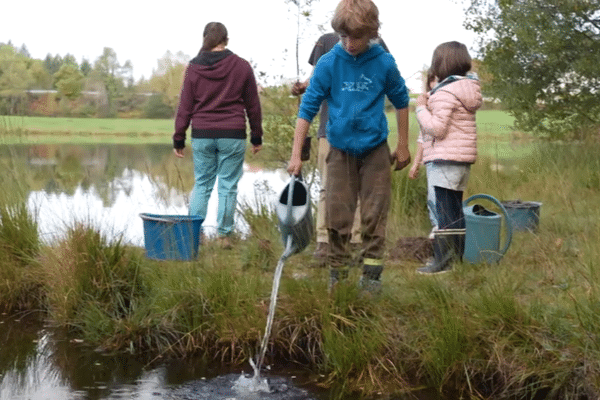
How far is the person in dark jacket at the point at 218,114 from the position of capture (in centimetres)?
764

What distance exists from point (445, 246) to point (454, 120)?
31.0 inches

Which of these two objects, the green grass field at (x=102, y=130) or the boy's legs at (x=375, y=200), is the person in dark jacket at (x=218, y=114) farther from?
the green grass field at (x=102, y=130)

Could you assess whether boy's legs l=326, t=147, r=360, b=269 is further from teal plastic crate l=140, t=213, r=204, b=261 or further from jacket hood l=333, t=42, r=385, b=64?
teal plastic crate l=140, t=213, r=204, b=261

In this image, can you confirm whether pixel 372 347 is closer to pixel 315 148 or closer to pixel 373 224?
pixel 373 224

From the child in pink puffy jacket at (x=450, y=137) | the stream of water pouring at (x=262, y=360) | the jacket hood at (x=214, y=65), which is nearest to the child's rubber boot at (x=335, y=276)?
the stream of water pouring at (x=262, y=360)

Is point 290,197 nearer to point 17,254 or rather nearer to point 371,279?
point 371,279

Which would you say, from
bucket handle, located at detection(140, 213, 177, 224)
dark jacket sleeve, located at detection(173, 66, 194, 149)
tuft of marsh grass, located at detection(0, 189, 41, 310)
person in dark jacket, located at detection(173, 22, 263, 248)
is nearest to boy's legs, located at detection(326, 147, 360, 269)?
bucket handle, located at detection(140, 213, 177, 224)

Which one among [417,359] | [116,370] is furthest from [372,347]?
[116,370]

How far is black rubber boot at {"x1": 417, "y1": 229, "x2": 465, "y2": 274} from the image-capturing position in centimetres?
621

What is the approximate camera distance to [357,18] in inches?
204

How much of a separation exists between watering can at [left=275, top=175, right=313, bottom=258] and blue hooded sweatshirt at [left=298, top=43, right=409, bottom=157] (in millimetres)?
337

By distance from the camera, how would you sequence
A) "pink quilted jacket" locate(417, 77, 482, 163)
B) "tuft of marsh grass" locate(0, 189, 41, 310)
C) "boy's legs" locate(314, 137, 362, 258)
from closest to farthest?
"pink quilted jacket" locate(417, 77, 482, 163)
"tuft of marsh grass" locate(0, 189, 41, 310)
"boy's legs" locate(314, 137, 362, 258)

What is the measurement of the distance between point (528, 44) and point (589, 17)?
842 millimetres

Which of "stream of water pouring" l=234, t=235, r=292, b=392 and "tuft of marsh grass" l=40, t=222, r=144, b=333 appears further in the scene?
"tuft of marsh grass" l=40, t=222, r=144, b=333
